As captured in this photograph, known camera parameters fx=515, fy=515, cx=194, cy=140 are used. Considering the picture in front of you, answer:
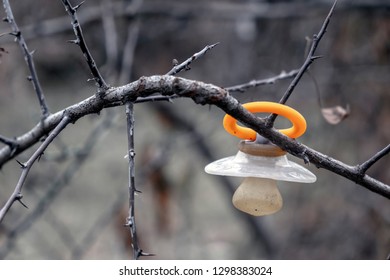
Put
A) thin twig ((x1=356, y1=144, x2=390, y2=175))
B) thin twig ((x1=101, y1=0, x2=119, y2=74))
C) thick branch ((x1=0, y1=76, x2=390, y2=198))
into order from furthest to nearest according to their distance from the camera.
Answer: thin twig ((x1=101, y1=0, x2=119, y2=74)) < thin twig ((x1=356, y1=144, x2=390, y2=175)) < thick branch ((x1=0, y1=76, x2=390, y2=198))

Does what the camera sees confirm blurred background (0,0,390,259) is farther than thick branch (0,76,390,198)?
Yes

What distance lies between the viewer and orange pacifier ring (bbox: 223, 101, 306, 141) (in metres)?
0.91

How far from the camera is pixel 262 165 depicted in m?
1.01

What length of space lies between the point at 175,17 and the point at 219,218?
2895 millimetres

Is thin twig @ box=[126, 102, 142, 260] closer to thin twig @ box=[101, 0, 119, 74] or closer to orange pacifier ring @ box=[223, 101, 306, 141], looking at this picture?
orange pacifier ring @ box=[223, 101, 306, 141]

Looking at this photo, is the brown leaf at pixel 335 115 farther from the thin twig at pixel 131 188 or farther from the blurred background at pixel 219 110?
the blurred background at pixel 219 110

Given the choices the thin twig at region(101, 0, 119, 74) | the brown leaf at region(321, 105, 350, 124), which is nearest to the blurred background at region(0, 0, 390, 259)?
the thin twig at region(101, 0, 119, 74)

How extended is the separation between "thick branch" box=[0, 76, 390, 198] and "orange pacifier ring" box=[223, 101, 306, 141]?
0.04m

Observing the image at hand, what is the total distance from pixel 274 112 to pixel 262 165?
15 cm

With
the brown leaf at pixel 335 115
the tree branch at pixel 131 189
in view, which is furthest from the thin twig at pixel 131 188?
the brown leaf at pixel 335 115
